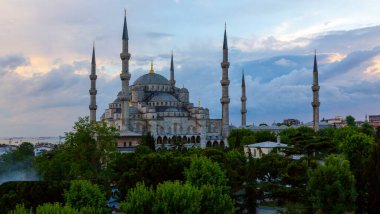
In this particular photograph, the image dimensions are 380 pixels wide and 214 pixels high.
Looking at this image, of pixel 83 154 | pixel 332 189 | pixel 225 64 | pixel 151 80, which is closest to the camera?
pixel 332 189

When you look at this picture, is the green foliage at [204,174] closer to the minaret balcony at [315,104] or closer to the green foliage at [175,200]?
the green foliage at [175,200]

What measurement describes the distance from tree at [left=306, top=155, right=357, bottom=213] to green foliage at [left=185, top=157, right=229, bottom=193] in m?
4.60

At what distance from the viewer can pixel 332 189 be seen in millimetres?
22500

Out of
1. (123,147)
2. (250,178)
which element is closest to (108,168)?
(250,178)

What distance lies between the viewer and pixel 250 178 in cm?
2759

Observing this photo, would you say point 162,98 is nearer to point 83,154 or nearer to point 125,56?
point 125,56

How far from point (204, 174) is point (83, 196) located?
6.77m

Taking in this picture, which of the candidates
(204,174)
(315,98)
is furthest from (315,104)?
(204,174)

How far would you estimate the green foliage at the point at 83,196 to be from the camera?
20.9 meters

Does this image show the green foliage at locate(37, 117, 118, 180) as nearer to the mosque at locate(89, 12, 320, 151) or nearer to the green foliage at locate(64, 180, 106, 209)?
the green foliage at locate(64, 180, 106, 209)

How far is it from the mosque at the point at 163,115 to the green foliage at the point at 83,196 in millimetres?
43293

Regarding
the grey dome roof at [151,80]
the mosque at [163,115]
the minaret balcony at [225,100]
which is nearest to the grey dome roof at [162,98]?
the mosque at [163,115]

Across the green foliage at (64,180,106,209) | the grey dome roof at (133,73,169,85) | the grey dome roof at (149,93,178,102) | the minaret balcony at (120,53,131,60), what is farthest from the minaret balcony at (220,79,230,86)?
the green foliage at (64,180,106,209)

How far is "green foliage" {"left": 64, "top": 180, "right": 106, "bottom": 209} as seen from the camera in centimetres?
2089
